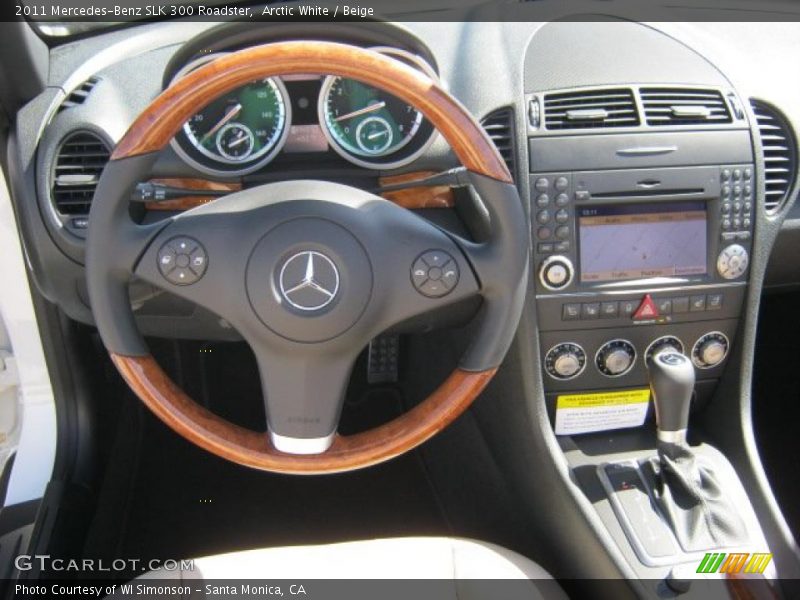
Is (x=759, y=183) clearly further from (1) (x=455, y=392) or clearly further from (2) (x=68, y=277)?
(2) (x=68, y=277)

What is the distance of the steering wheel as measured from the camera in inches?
46.3

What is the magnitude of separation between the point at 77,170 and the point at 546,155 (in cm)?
86

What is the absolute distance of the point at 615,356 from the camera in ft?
5.30

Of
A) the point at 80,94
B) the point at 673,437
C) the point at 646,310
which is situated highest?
the point at 80,94

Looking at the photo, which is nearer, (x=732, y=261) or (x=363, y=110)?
(x=363, y=110)

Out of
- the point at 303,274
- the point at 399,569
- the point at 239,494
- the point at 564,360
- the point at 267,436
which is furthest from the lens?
the point at 239,494

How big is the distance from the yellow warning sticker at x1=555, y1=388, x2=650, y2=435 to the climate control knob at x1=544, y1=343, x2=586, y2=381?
6cm

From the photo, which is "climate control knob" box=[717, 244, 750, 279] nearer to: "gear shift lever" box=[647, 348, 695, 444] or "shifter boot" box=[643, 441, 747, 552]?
"gear shift lever" box=[647, 348, 695, 444]

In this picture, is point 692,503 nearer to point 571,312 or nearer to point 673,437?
point 673,437

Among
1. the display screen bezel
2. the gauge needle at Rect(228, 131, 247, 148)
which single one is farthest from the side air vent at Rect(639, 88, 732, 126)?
the gauge needle at Rect(228, 131, 247, 148)

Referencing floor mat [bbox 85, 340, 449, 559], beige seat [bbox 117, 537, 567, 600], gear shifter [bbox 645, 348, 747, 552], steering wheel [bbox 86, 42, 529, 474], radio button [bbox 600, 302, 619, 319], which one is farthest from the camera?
floor mat [bbox 85, 340, 449, 559]

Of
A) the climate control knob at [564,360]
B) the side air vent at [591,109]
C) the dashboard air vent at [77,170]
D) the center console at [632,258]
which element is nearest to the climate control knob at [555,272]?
the center console at [632,258]

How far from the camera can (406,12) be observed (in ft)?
5.73

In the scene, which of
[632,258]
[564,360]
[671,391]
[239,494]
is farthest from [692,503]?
[239,494]
